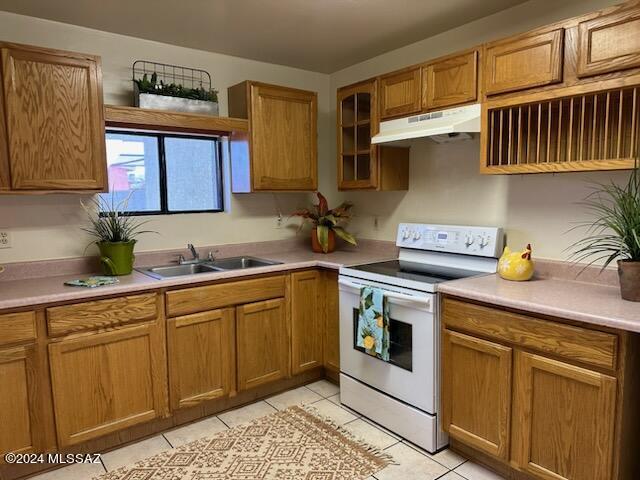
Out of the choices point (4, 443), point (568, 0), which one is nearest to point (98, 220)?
point (4, 443)

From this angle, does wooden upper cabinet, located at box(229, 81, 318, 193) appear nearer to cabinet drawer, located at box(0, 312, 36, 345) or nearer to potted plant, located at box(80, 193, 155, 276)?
potted plant, located at box(80, 193, 155, 276)

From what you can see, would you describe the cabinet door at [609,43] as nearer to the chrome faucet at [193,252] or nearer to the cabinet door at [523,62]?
the cabinet door at [523,62]

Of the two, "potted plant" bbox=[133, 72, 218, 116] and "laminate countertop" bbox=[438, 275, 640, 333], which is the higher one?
"potted plant" bbox=[133, 72, 218, 116]

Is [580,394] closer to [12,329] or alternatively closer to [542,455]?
[542,455]

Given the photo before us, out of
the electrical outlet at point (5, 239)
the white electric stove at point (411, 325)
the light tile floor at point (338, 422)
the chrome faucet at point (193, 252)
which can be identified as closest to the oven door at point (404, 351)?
the white electric stove at point (411, 325)

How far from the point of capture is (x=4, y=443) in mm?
2014

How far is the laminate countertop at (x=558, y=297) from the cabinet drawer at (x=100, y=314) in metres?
1.57

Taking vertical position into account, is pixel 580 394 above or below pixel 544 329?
below

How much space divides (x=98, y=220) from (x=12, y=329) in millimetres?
925

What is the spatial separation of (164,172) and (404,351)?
203cm

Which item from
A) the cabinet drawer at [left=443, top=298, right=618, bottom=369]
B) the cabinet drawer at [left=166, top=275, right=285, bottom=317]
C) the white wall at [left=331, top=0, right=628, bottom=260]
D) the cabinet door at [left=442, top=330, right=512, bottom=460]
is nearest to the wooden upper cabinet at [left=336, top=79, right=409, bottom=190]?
the white wall at [left=331, top=0, right=628, bottom=260]

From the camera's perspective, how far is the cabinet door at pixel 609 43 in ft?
5.74

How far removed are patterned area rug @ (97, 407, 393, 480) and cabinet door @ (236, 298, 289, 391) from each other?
0.34m

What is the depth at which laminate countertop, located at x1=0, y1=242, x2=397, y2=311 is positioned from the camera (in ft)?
6.81
